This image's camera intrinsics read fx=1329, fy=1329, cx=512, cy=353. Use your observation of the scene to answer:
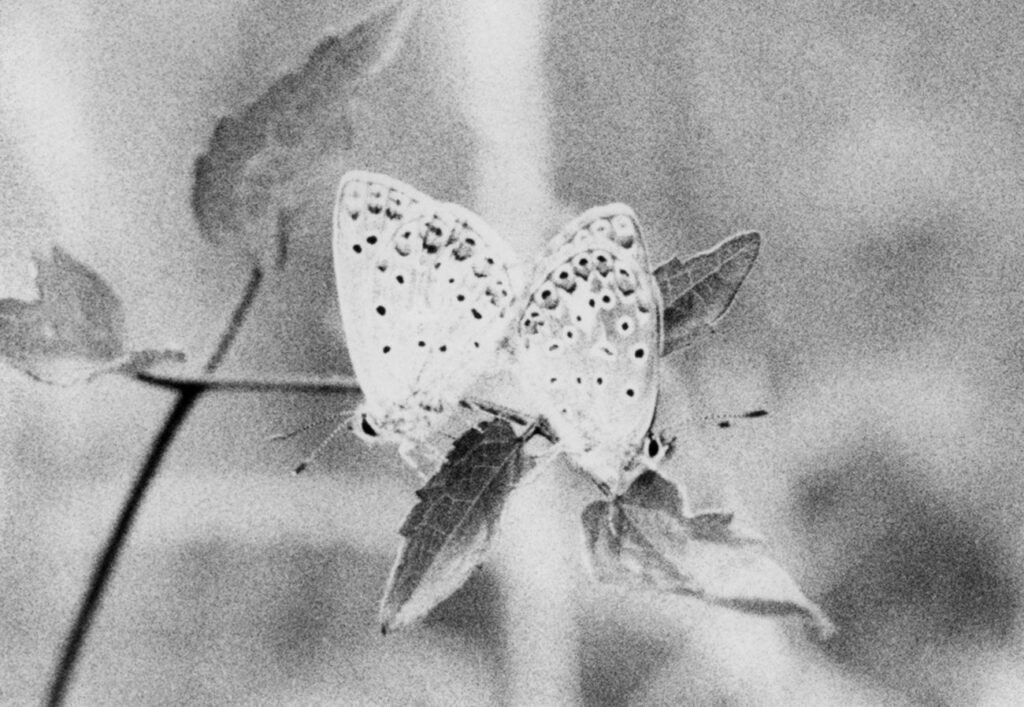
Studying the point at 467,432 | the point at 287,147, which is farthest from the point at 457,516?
the point at 287,147

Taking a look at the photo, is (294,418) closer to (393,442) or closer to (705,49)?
(393,442)

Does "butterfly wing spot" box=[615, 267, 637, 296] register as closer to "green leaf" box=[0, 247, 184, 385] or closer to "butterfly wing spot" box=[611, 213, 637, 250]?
"butterfly wing spot" box=[611, 213, 637, 250]

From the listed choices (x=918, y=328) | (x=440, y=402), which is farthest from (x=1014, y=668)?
(x=440, y=402)

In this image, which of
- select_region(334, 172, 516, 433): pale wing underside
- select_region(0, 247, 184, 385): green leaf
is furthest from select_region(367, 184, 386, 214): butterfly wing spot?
select_region(0, 247, 184, 385): green leaf

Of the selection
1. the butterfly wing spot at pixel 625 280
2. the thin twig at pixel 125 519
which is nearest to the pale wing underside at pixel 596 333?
the butterfly wing spot at pixel 625 280

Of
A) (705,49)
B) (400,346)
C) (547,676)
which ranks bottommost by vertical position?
(547,676)
